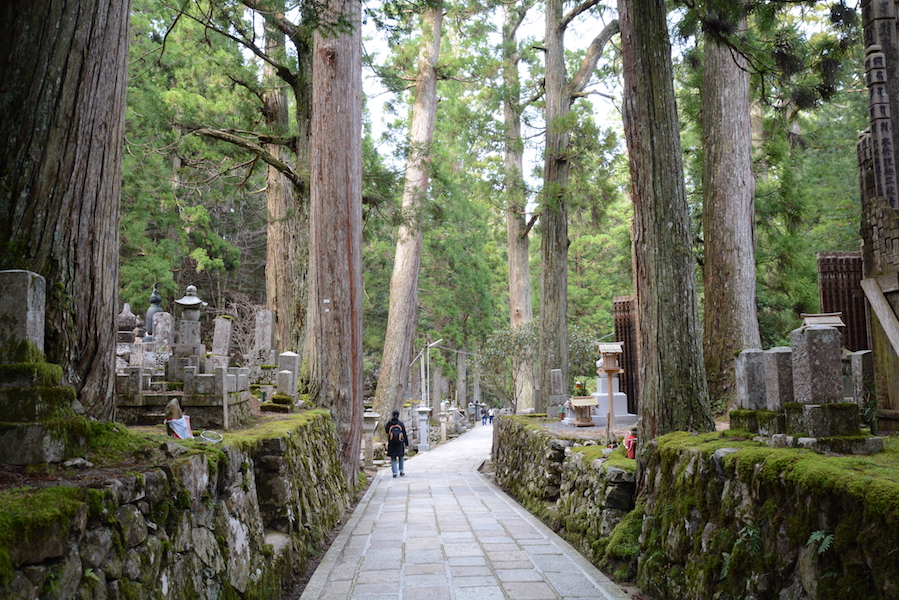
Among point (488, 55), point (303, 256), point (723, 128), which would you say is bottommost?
point (303, 256)

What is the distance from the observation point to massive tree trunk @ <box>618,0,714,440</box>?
6.36 metres

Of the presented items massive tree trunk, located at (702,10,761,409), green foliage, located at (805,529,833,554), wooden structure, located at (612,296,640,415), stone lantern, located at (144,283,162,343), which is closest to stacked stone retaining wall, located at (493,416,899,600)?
green foliage, located at (805,529,833,554)

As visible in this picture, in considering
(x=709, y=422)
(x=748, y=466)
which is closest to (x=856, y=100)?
(x=709, y=422)

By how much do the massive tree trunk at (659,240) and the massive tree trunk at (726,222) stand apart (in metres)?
3.30

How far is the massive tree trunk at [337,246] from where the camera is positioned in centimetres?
1053

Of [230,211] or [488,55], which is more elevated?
[488,55]

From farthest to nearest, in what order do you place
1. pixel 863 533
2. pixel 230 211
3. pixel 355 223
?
pixel 230 211 < pixel 355 223 < pixel 863 533

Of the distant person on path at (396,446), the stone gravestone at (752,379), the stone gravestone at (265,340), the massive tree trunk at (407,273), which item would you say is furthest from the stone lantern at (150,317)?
the stone gravestone at (752,379)

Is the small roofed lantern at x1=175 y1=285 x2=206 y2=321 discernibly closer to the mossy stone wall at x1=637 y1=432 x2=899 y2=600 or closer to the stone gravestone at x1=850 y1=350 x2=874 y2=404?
the mossy stone wall at x1=637 y1=432 x2=899 y2=600

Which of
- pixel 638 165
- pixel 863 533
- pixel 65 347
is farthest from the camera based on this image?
pixel 638 165

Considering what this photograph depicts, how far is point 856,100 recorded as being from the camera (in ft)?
54.4

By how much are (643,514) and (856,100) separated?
1514cm

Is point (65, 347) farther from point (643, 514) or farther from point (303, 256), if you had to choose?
point (303, 256)

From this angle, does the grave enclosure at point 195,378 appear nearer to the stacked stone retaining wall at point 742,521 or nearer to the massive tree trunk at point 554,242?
the stacked stone retaining wall at point 742,521
